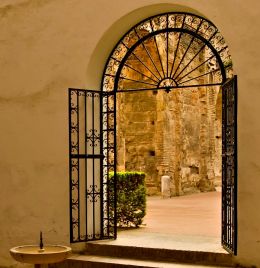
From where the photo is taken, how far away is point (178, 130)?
18.7 m

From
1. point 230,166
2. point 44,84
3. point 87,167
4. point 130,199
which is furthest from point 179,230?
point 44,84

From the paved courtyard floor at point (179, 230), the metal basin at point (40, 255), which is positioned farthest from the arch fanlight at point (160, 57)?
the metal basin at point (40, 255)

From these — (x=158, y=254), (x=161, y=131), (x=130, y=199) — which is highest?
(x=161, y=131)

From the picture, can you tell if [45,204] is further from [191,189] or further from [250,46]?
[191,189]

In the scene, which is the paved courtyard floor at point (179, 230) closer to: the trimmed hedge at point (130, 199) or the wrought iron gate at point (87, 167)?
the trimmed hedge at point (130, 199)

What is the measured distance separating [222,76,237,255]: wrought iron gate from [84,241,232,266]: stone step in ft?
0.69

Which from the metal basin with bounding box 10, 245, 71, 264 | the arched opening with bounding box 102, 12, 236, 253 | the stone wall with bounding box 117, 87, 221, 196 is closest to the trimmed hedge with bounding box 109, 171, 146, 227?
the metal basin with bounding box 10, 245, 71, 264

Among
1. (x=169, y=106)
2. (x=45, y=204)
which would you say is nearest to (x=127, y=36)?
(x=45, y=204)

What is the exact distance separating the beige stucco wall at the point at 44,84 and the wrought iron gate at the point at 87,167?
0.15m

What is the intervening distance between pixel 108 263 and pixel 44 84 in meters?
2.92

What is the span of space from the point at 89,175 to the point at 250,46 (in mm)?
3089

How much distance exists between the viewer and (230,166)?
7066mm

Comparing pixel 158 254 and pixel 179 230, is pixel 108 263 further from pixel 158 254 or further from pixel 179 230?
pixel 179 230

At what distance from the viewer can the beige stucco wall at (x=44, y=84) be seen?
779 cm
